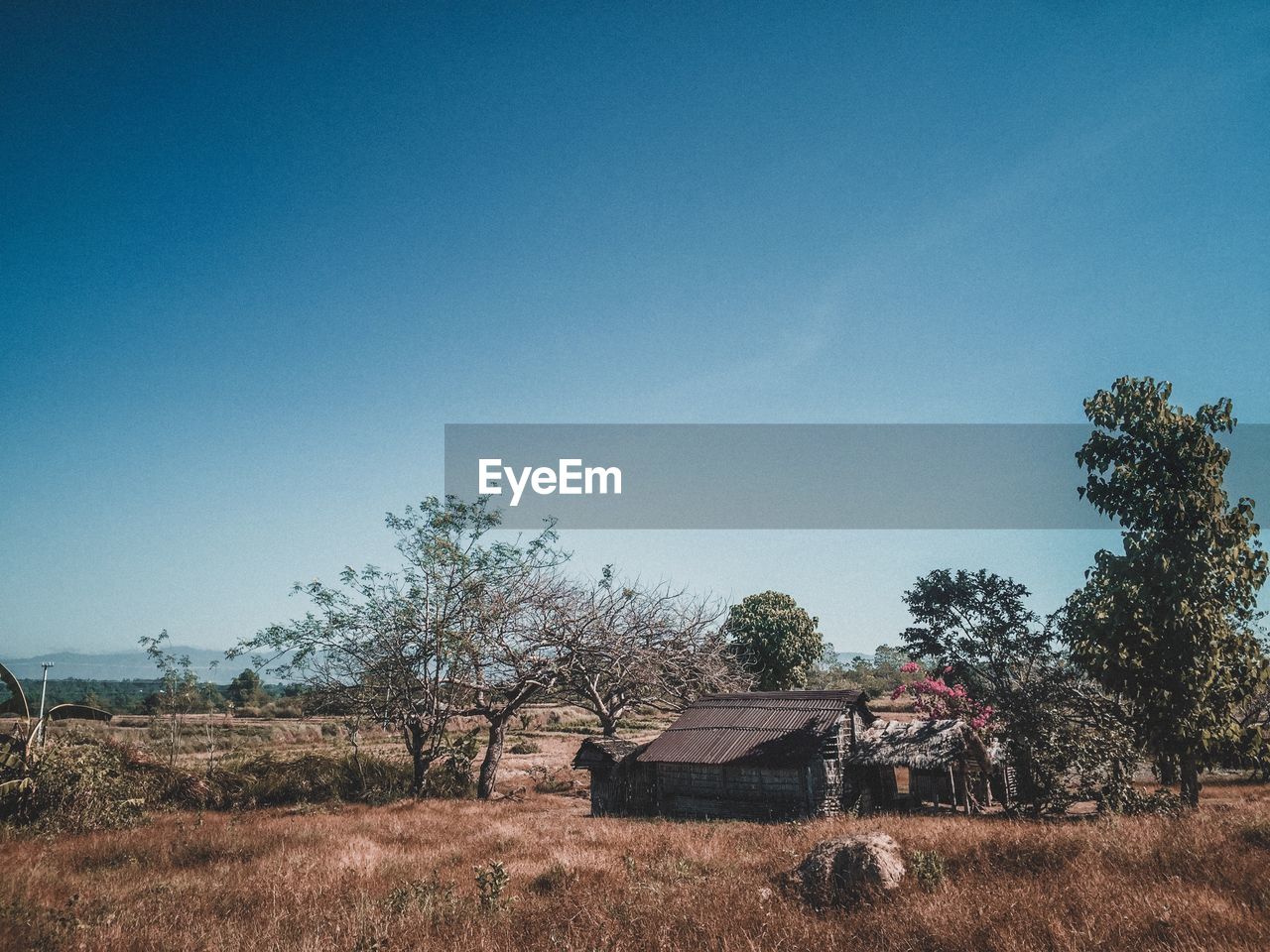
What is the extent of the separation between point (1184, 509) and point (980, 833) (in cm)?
1023

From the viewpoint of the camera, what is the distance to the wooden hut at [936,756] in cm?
2464

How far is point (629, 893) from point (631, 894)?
75 millimetres

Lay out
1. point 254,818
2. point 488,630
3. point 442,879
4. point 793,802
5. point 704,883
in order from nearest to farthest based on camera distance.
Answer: point 704,883, point 442,879, point 254,818, point 793,802, point 488,630

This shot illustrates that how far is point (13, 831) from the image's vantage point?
16.0 meters

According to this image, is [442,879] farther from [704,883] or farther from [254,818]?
[254,818]

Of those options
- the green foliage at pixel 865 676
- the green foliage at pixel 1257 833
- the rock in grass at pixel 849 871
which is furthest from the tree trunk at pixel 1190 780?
the green foliage at pixel 865 676

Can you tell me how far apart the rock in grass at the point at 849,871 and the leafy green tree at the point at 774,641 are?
34690 mm

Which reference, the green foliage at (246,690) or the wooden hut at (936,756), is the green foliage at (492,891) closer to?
the wooden hut at (936,756)

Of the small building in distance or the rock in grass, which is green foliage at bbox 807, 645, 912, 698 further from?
the rock in grass

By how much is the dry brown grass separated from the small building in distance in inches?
370

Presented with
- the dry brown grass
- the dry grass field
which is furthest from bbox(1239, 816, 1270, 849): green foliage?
the dry brown grass

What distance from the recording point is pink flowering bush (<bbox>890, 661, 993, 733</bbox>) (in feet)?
81.5

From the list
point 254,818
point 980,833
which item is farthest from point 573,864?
point 254,818

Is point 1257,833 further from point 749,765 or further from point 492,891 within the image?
point 749,765
